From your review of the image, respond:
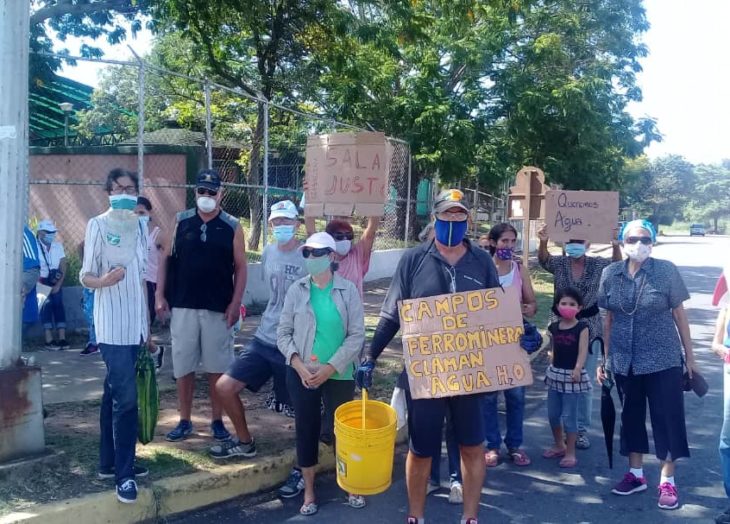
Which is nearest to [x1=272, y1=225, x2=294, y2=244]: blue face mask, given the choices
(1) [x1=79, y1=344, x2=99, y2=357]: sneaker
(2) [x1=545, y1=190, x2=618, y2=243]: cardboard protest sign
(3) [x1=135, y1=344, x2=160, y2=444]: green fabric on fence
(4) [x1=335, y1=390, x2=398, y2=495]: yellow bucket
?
(3) [x1=135, y1=344, x2=160, y2=444]: green fabric on fence

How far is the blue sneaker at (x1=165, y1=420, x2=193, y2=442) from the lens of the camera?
5086 millimetres

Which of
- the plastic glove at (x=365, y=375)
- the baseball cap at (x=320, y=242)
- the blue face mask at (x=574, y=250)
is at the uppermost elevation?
the baseball cap at (x=320, y=242)

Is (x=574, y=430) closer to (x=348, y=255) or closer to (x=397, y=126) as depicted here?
(x=348, y=255)

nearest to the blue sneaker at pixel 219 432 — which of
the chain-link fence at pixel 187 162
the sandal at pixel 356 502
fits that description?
the sandal at pixel 356 502

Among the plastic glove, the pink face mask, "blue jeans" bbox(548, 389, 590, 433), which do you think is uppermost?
the pink face mask

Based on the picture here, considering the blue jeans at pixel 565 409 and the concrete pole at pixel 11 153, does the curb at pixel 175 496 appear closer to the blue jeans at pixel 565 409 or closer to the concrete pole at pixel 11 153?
the concrete pole at pixel 11 153

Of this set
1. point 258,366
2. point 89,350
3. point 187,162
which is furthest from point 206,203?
point 187,162

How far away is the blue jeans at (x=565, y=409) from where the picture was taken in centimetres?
517

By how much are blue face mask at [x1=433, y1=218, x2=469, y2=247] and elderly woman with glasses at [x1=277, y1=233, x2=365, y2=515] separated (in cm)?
69

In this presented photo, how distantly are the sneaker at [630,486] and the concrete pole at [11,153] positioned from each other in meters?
4.11

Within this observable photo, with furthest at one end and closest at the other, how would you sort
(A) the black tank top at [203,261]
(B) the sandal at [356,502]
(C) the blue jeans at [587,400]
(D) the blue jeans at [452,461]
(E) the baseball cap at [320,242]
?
(C) the blue jeans at [587,400] → (A) the black tank top at [203,261] → (D) the blue jeans at [452,461] → (B) the sandal at [356,502] → (E) the baseball cap at [320,242]

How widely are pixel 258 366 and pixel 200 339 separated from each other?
607mm

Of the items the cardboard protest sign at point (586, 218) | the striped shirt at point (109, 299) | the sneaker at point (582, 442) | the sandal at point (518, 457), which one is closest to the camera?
the striped shirt at point (109, 299)

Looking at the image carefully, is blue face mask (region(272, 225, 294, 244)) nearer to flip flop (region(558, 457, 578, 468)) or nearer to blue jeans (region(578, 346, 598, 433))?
blue jeans (region(578, 346, 598, 433))
